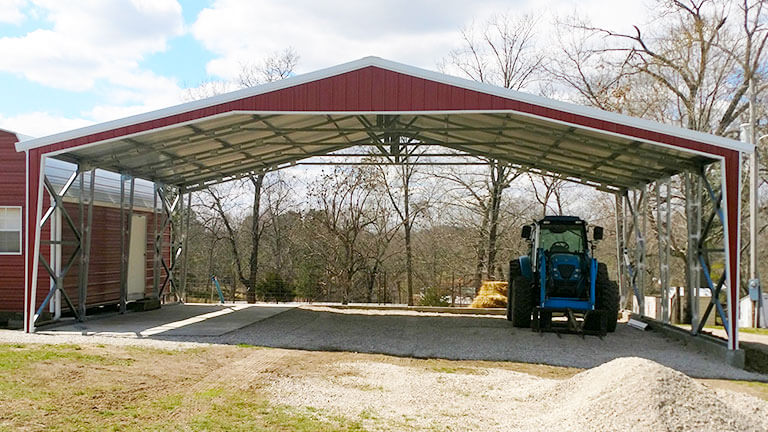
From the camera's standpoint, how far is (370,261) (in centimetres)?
2672

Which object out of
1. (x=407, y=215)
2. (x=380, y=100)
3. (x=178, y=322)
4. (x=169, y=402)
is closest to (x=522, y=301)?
(x=380, y=100)

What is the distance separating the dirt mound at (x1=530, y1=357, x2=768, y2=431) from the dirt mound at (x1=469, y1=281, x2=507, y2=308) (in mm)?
12134

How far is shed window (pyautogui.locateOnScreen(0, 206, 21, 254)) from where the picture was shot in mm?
14570

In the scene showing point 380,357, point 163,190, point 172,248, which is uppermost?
point 163,190

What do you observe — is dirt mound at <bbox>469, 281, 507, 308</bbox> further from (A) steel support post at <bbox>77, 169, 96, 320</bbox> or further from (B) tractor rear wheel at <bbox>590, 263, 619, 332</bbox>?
(A) steel support post at <bbox>77, 169, 96, 320</bbox>

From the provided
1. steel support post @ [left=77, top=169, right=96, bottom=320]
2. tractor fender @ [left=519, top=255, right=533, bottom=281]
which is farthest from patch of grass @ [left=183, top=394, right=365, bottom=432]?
steel support post @ [left=77, top=169, right=96, bottom=320]

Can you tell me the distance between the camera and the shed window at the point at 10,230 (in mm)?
14570

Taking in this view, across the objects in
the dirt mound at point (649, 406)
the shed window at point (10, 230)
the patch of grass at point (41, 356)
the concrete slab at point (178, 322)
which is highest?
the shed window at point (10, 230)

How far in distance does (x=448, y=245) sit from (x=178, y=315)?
43.1 feet

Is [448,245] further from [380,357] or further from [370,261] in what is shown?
[380,357]

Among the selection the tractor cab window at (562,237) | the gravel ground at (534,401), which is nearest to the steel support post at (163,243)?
the tractor cab window at (562,237)

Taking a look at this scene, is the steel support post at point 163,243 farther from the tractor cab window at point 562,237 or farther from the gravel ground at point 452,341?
the tractor cab window at point 562,237

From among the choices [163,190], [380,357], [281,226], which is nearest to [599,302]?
[380,357]

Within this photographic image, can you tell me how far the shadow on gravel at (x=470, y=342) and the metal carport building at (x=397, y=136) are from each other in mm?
1226
